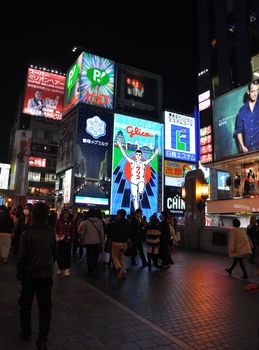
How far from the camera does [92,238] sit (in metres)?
8.97

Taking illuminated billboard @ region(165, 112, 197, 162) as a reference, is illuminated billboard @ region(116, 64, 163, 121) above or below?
above

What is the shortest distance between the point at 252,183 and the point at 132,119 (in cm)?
2201

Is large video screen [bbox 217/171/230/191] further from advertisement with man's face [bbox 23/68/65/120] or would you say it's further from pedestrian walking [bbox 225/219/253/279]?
advertisement with man's face [bbox 23/68/65/120]

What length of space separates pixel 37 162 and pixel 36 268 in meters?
60.0

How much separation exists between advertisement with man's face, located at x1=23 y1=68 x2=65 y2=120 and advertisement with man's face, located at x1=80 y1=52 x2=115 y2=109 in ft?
50.1

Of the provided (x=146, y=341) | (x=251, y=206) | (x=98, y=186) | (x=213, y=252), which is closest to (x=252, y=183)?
(x=251, y=206)

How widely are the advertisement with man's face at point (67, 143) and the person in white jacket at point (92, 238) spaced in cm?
3140

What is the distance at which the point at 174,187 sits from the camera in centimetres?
4719

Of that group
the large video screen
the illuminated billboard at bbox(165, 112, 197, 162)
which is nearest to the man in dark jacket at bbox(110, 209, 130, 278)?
the large video screen

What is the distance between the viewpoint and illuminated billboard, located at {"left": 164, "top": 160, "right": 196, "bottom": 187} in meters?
46.9

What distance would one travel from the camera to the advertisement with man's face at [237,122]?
1035 inches

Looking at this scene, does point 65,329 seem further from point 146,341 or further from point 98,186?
point 98,186

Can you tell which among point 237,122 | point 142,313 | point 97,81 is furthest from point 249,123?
point 142,313

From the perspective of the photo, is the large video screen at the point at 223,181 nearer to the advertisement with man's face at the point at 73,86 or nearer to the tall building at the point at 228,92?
the tall building at the point at 228,92
